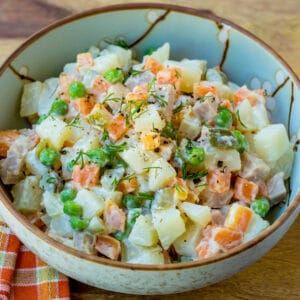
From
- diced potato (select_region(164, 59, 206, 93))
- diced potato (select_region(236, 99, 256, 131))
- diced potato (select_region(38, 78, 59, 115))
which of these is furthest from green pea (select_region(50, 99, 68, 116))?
diced potato (select_region(236, 99, 256, 131))

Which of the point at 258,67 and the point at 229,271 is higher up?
the point at 258,67

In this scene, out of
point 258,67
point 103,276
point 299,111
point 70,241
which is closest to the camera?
point 103,276

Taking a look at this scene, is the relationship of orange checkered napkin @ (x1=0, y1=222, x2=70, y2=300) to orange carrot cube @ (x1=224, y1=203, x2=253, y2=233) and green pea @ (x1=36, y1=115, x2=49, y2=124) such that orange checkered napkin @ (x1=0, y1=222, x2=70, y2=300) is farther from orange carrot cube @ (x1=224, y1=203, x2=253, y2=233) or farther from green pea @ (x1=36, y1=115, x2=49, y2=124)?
orange carrot cube @ (x1=224, y1=203, x2=253, y2=233)

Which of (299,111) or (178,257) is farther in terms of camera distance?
(299,111)

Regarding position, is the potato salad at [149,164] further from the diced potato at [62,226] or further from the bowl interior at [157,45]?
the bowl interior at [157,45]

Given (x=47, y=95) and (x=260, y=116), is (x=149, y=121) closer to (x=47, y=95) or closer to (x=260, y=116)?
(x=260, y=116)

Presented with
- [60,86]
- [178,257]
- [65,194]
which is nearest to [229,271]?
[178,257]

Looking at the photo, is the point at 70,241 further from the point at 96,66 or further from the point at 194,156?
the point at 96,66

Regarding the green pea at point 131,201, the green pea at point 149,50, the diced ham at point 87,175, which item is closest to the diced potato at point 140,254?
the green pea at point 131,201

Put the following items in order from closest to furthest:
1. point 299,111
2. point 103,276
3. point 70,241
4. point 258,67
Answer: point 103,276 < point 70,241 < point 299,111 < point 258,67
